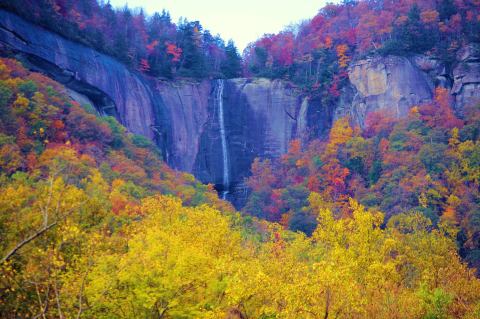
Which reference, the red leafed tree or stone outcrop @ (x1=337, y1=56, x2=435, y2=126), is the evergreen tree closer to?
the red leafed tree

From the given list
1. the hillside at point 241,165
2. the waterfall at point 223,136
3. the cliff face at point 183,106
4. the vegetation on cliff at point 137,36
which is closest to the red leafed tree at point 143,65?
the vegetation on cliff at point 137,36

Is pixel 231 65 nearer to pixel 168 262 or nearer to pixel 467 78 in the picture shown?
pixel 467 78

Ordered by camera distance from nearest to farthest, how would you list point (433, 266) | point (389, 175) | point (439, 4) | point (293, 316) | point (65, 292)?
point (293, 316)
point (65, 292)
point (433, 266)
point (389, 175)
point (439, 4)

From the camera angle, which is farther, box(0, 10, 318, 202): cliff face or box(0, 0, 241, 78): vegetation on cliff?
box(0, 0, 241, 78): vegetation on cliff

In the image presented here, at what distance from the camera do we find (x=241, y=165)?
4572 cm

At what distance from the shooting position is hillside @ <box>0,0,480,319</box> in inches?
412

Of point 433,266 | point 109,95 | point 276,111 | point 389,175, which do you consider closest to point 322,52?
point 276,111

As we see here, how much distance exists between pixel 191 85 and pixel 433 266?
1422 inches

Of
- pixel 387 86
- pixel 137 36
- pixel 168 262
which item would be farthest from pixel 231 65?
pixel 168 262

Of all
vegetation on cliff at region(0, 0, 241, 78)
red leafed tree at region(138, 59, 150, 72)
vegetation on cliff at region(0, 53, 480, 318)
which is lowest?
vegetation on cliff at region(0, 53, 480, 318)

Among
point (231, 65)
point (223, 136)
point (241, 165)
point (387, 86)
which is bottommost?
point (241, 165)

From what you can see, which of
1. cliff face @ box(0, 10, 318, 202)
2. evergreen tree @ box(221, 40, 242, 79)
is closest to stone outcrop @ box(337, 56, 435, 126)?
cliff face @ box(0, 10, 318, 202)

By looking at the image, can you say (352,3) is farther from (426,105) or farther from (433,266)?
(433,266)

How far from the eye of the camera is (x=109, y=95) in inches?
1427
